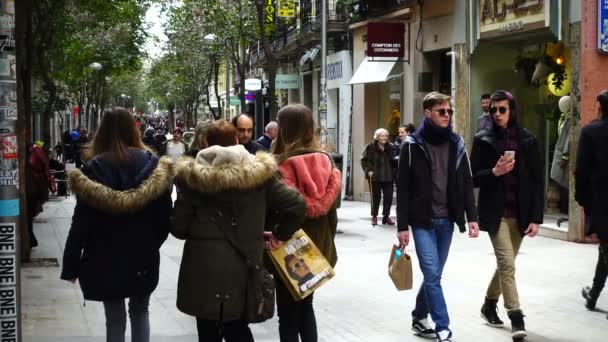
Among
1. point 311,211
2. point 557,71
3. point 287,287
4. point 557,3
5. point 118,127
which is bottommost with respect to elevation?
point 287,287

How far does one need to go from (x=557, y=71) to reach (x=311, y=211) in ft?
34.7

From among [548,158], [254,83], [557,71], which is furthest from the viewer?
Answer: [254,83]

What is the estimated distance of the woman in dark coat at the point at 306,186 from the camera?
580cm

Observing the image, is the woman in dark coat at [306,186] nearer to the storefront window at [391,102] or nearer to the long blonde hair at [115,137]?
the long blonde hair at [115,137]

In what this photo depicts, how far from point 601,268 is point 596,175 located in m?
0.93

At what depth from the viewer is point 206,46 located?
128 ft

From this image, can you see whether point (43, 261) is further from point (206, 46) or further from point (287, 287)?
point (206, 46)

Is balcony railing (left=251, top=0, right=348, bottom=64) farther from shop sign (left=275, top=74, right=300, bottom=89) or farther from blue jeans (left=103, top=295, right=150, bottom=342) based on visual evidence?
blue jeans (left=103, top=295, right=150, bottom=342)

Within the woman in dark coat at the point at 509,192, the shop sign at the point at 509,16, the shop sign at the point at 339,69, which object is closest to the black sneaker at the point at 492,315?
the woman in dark coat at the point at 509,192

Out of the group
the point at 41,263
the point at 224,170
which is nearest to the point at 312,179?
the point at 224,170

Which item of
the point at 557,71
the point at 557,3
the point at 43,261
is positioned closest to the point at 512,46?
the point at 557,71

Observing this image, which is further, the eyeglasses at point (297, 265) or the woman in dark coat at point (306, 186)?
the woman in dark coat at point (306, 186)

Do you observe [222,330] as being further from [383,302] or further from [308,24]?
[308,24]

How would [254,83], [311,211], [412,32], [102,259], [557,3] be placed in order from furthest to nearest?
[254,83], [412,32], [557,3], [311,211], [102,259]
